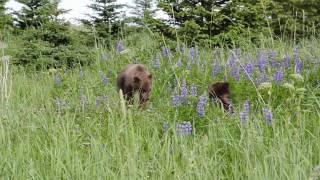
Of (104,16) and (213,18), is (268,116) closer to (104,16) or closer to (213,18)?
(213,18)

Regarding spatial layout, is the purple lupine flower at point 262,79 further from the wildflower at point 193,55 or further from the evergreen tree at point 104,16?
the evergreen tree at point 104,16

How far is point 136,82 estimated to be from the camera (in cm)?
390

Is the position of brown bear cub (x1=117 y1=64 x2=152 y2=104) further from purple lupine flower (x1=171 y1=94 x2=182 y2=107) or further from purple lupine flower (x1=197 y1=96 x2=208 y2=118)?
purple lupine flower (x1=197 y1=96 x2=208 y2=118)

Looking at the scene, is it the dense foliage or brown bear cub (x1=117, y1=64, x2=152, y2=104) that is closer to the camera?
the dense foliage

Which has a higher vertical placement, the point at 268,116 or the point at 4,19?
the point at 268,116

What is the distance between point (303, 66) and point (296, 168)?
8.17 ft

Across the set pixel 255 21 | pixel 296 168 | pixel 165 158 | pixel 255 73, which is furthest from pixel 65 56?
pixel 296 168

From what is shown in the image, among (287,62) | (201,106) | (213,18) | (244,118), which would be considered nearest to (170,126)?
(201,106)

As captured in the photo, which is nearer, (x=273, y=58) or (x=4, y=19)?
(x=273, y=58)

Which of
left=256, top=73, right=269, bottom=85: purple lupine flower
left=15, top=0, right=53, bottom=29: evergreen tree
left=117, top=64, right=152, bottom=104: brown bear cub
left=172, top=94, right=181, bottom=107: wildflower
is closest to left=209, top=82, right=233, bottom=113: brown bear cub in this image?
left=172, top=94, right=181, bottom=107: wildflower

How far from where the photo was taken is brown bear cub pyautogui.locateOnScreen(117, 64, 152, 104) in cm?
390

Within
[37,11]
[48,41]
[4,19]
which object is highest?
[37,11]

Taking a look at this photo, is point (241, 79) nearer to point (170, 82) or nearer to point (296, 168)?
point (170, 82)

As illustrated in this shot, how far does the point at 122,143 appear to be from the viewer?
2.81m
